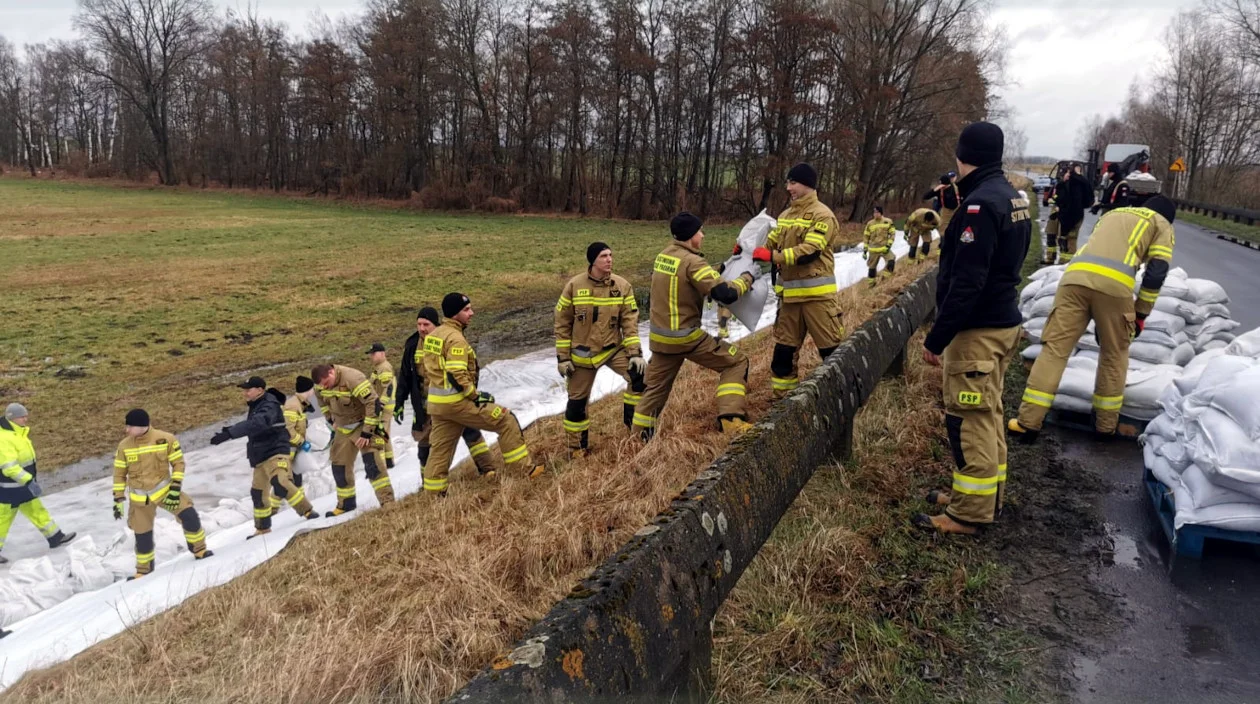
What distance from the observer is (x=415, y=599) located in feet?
10.7

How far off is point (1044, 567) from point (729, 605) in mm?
1539

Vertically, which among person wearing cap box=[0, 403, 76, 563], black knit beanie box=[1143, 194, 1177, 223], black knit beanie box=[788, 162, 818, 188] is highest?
black knit beanie box=[788, 162, 818, 188]

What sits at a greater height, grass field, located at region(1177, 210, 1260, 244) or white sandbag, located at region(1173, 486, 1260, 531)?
grass field, located at region(1177, 210, 1260, 244)

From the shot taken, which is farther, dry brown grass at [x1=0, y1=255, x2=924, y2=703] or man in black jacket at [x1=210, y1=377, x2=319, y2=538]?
man in black jacket at [x1=210, y1=377, x2=319, y2=538]

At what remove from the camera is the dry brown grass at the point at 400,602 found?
2.68 meters

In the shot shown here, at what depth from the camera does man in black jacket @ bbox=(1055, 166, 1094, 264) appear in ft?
34.6

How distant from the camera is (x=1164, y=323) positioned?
5.92m

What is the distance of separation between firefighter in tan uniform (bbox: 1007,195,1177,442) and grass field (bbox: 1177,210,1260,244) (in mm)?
18010

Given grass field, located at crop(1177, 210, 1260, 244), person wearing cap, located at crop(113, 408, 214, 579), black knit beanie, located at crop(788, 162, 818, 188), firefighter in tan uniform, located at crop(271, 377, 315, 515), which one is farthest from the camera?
grass field, located at crop(1177, 210, 1260, 244)

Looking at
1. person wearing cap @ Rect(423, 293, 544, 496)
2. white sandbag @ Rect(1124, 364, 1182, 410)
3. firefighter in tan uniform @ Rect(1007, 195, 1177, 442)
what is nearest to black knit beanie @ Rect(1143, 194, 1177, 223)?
firefighter in tan uniform @ Rect(1007, 195, 1177, 442)

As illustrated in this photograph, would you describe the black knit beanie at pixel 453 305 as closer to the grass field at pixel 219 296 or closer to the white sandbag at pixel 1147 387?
the white sandbag at pixel 1147 387

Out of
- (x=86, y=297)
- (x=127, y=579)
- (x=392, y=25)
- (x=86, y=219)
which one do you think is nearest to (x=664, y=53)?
(x=392, y=25)

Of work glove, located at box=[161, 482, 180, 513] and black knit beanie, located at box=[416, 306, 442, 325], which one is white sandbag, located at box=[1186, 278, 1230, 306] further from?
work glove, located at box=[161, 482, 180, 513]

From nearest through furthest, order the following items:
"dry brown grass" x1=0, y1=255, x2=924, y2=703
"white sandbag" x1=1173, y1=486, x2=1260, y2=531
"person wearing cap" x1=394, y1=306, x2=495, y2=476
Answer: "dry brown grass" x1=0, y1=255, x2=924, y2=703 → "white sandbag" x1=1173, y1=486, x2=1260, y2=531 → "person wearing cap" x1=394, y1=306, x2=495, y2=476
